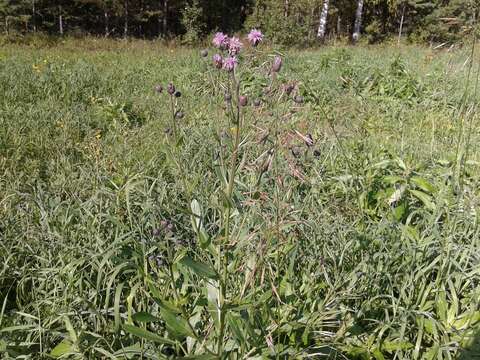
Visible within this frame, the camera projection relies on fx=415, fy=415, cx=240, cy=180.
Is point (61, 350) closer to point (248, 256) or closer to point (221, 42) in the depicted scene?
point (248, 256)

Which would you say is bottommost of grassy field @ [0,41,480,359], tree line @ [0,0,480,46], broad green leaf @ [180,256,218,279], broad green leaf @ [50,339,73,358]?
broad green leaf @ [50,339,73,358]

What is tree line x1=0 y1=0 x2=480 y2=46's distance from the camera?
14617 millimetres

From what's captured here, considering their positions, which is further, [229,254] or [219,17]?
[219,17]

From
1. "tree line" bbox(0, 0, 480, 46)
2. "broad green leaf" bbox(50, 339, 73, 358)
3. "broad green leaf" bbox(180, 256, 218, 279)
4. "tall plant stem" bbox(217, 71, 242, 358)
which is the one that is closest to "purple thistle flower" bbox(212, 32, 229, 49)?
"tall plant stem" bbox(217, 71, 242, 358)

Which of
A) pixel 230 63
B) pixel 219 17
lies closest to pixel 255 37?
pixel 230 63

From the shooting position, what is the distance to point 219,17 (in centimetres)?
2259

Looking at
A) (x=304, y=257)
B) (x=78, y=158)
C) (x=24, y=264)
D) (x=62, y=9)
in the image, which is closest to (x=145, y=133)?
(x=78, y=158)

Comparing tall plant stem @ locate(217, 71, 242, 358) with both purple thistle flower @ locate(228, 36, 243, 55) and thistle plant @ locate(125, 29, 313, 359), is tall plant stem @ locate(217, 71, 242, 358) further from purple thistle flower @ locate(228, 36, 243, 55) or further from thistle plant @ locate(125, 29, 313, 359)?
purple thistle flower @ locate(228, 36, 243, 55)

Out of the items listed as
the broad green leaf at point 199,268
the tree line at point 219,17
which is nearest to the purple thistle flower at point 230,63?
the broad green leaf at point 199,268

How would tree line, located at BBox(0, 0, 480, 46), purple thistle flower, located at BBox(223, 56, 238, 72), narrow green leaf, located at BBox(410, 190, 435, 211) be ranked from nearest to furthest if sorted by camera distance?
purple thistle flower, located at BBox(223, 56, 238, 72) → narrow green leaf, located at BBox(410, 190, 435, 211) → tree line, located at BBox(0, 0, 480, 46)

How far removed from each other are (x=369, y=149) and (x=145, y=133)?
6.78 feet

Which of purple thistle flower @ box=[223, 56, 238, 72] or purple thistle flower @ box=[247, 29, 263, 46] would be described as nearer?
purple thistle flower @ box=[223, 56, 238, 72]

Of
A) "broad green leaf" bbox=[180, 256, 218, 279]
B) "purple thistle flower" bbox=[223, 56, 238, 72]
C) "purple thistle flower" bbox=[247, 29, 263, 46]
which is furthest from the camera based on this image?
"purple thistle flower" bbox=[247, 29, 263, 46]

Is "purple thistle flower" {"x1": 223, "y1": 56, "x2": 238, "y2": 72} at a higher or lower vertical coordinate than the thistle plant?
higher
